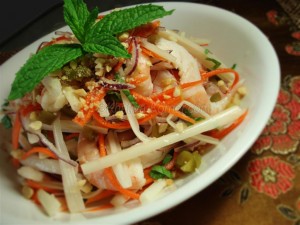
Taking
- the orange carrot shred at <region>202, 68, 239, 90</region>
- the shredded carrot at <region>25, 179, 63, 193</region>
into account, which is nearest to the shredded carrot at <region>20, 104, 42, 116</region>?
the shredded carrot at <region>25, 179, 63, 193</region>

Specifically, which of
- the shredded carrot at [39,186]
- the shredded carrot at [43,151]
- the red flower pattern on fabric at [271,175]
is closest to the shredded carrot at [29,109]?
the shredded carrot at [43,151]

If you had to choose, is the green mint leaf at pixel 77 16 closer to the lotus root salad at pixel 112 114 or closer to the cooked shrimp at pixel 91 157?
the lotus root salad at pixel 112 114

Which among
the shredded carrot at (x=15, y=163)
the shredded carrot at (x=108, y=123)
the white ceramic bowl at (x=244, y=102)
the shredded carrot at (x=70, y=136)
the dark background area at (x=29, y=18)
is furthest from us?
the dark background area at (x=29, y=18)

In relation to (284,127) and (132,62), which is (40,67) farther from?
(284,127)

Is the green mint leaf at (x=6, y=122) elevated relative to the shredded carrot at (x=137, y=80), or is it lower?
lower

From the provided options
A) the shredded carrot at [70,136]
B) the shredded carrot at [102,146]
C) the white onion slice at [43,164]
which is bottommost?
the white onion slice at [43,164]

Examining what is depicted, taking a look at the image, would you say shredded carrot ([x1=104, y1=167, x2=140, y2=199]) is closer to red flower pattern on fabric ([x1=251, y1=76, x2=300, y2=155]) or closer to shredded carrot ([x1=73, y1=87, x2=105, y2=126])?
shredded carrot ([x1=73, y1=87, x2=105, y2=126])

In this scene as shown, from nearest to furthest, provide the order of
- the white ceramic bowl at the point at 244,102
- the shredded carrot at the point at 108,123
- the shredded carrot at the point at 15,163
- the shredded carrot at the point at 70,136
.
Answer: the white ceramic bowl at the point at 244,102 → the shredded carrot at the point at 108,123 → the shredded carrot at the point at 70,136 → the shredded carrot at the point at 15,163
